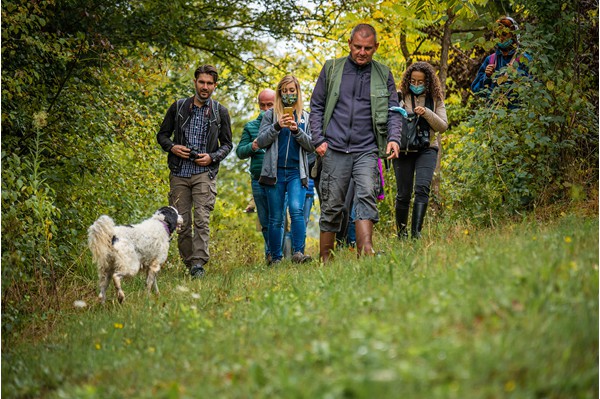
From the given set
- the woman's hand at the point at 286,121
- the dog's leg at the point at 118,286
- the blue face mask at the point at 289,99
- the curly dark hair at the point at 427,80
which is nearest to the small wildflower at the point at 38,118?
the dog's leg at the point at 118,286

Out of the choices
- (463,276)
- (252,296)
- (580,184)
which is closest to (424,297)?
(463,276)

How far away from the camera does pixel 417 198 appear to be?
9531mm

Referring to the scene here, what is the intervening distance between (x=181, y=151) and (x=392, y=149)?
10.9 feet

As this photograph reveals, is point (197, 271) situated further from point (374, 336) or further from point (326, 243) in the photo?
point (374, 336)

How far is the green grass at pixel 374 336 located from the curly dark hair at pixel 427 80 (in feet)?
10.2

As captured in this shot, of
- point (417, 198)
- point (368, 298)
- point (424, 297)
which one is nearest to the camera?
point (424, 297)

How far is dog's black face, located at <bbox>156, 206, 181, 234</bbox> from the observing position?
9211mm

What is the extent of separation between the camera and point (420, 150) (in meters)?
9.55

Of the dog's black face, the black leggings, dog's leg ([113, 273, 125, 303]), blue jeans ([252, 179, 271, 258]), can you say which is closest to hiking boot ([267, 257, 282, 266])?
blue jeans ([252, 179, 271, 258])

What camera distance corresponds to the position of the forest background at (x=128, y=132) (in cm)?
779

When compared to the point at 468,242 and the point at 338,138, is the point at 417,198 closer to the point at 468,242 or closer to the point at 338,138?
the point at 338,138

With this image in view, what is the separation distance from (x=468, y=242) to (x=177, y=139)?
15.6 ft

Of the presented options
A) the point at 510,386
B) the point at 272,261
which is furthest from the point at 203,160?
the point at 510,386

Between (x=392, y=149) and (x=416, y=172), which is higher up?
(x=392, y=149)
